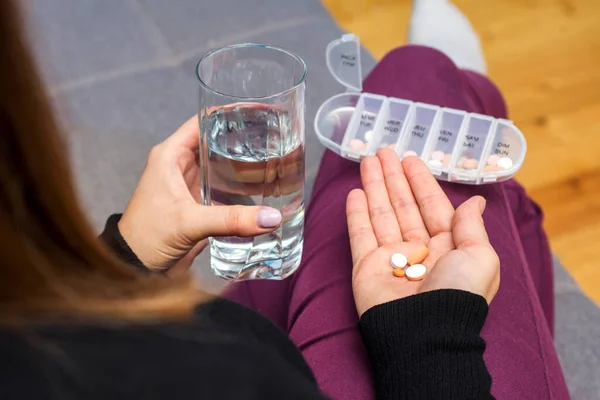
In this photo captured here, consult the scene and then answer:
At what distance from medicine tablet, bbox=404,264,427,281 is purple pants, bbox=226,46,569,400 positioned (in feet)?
0.24

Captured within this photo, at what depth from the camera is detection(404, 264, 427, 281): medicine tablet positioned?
2.08ft

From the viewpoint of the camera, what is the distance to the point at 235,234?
624 mm

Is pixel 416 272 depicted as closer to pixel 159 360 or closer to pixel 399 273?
pixel 399 273

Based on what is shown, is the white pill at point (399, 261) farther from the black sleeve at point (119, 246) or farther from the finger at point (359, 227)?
the black sleeve at point (119, 246)

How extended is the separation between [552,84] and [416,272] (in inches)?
41.0

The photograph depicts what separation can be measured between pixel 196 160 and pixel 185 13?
0.81 m

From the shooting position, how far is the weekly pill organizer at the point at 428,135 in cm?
78

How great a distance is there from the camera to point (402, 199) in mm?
723

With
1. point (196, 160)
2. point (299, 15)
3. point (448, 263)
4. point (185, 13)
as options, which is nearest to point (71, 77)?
point (185, 13)

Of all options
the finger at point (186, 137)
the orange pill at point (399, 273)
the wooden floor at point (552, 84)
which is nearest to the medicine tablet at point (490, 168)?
the orange pill at point (399, 273)

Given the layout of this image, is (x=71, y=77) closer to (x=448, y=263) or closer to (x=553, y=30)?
(x=448, y=263)

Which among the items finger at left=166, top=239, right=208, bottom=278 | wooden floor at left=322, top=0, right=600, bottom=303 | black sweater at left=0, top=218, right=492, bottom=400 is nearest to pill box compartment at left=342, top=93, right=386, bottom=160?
finger at left=166, top=239, right=208, bottom=278

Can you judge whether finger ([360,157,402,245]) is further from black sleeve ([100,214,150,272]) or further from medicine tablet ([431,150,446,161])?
black sleeve ([100,214,150,272])

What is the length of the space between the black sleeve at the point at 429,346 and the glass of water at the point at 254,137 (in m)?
0.14
